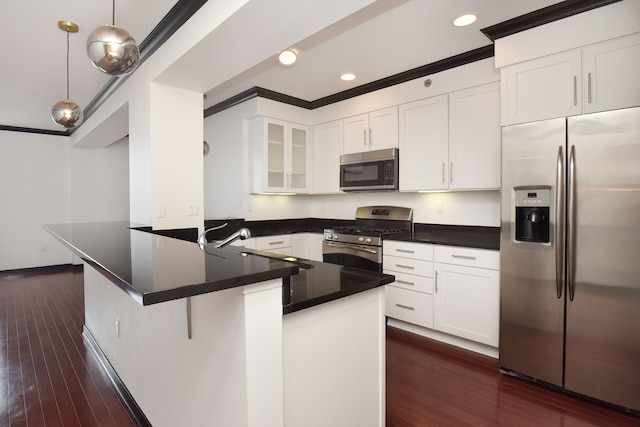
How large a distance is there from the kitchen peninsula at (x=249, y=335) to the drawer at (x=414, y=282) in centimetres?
161

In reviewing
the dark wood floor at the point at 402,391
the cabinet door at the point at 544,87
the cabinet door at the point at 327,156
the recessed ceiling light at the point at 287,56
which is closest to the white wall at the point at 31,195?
the dark wood floor at the point at 402,391

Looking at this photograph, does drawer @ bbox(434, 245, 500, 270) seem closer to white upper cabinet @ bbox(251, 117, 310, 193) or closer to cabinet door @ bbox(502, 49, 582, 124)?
cabinet door @ bbox(502, 49, 582, 124)

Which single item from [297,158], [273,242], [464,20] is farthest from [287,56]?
[273,242]

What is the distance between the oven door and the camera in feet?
11.1

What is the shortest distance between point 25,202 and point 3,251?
36.0 inches

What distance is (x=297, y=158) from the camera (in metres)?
4.45

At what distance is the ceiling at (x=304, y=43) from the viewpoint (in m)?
2.30

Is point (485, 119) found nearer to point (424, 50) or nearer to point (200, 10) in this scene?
point (424, 50)

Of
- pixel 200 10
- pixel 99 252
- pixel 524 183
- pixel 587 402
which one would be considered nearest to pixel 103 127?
pixel 200 10

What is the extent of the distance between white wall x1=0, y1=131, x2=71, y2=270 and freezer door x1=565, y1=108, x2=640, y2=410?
25.2ft

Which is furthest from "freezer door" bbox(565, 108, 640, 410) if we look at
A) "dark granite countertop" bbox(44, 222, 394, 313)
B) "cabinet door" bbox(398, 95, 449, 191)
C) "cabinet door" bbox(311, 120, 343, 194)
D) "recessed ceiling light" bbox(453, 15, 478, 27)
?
"cabinet door" bbox(311, 120, 343, 194)

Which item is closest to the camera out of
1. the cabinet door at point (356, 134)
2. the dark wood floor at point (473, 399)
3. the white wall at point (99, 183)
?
the dark wood floor at point (473, 399)

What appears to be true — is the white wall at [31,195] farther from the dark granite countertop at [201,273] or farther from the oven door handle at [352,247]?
the dark granite countertop at [201,273]

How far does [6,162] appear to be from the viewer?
19.0 ft
